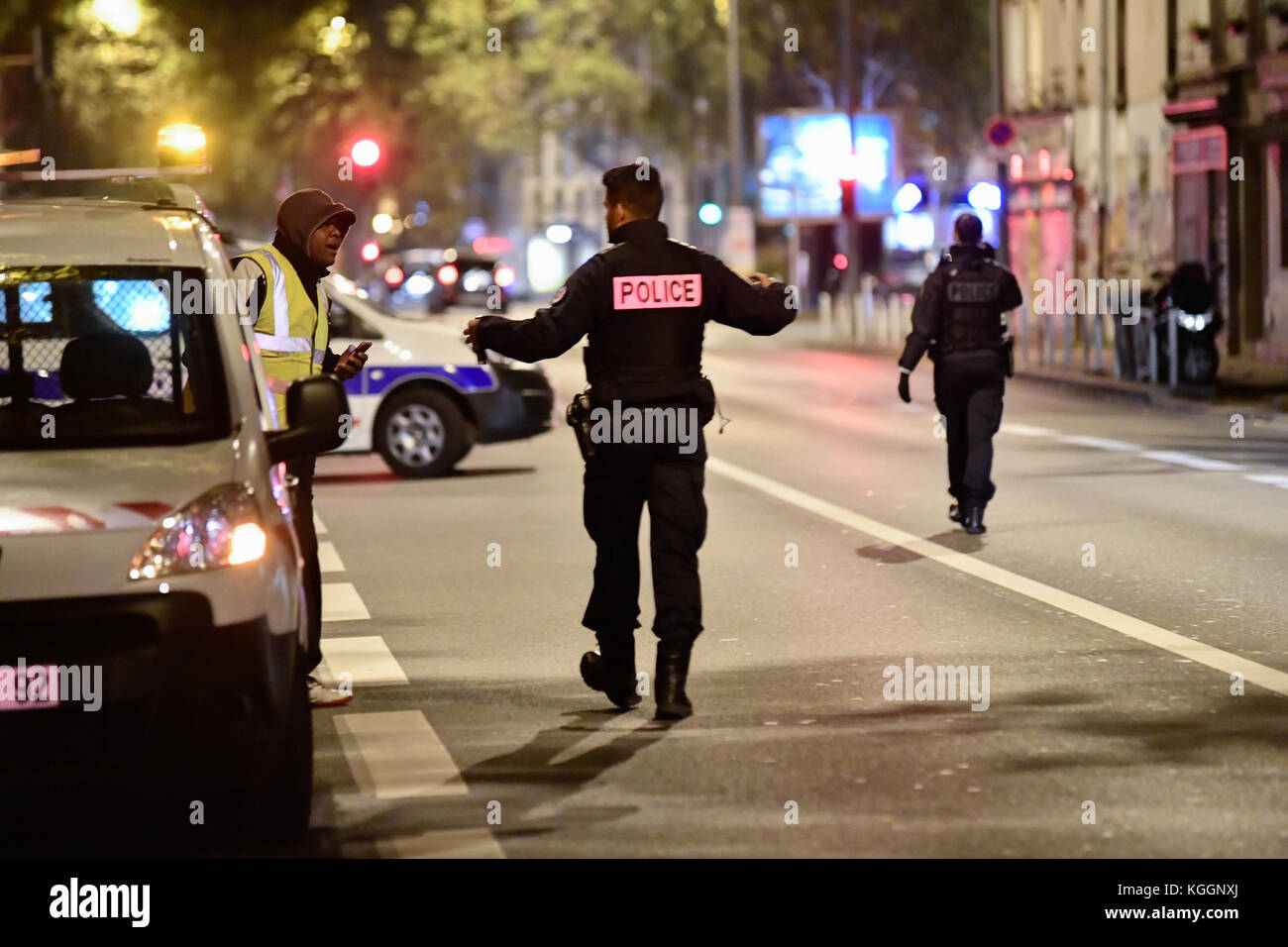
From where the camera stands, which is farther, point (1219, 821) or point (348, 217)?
point (348, 217)

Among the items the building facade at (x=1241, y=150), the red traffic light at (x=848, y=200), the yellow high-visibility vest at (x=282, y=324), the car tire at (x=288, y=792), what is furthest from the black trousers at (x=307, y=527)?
the red traffic light at (x=848, y=200)

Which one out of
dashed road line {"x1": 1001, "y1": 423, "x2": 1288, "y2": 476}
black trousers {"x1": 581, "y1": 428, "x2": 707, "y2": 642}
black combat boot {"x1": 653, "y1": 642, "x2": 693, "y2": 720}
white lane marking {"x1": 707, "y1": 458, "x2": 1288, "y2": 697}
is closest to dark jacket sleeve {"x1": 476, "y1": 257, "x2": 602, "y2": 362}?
black trousers {"x1": 581, "y1": 428, "x2": 707, "y2": 642}

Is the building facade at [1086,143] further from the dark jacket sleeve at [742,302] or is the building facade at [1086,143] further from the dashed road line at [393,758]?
the dark jacket sleeve at [742,302]

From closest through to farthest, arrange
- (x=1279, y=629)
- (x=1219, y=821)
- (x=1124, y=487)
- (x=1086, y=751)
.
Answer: (x=1219, y=821), (x=1086, y=751), (x=1279, y=629), (x=1124, y=487)

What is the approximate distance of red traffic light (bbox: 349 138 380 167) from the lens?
1174 inches

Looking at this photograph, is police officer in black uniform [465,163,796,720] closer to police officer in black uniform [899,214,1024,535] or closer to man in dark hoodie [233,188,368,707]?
man in dark hoodie [233,188,368,707]

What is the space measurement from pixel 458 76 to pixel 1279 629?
232ft

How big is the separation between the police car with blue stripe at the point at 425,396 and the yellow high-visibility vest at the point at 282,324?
29.6 ft

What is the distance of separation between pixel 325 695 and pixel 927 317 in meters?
6.05

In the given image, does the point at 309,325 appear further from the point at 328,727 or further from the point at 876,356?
the point at 876,356

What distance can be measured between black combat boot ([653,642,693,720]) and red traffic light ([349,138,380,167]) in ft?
72.4

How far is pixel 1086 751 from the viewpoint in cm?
767

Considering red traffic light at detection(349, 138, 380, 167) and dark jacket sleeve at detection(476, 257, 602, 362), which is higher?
red traffic light at detection(349, 138, 380, 167)
